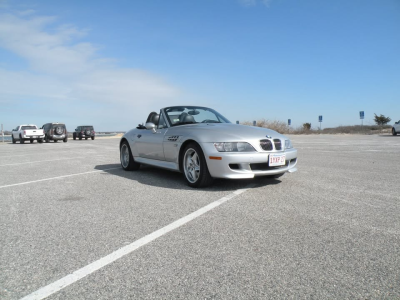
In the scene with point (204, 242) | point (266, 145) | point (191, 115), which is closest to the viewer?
point (204, 242)

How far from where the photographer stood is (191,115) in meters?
6.22

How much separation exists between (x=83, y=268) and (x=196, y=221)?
4.24ft

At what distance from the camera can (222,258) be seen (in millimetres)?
2365

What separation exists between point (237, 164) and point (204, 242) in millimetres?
2086

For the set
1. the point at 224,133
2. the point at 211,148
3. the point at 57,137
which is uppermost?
the point at 57,137

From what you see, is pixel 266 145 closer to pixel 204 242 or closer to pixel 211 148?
pixel 211 148

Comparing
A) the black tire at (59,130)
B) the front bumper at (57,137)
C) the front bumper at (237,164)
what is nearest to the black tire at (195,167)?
the front bumper at (237,164)

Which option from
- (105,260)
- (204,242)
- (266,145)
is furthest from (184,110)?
(105,260)

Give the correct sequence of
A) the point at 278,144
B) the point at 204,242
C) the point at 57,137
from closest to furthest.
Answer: the point at 204,242 → the point at 278,144 → the point at 57,137

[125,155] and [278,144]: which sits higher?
[278,144]

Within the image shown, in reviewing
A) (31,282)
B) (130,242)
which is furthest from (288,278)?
(31,282)

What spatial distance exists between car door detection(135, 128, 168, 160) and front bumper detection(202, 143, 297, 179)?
1.45 m

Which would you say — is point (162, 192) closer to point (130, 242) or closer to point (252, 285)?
point (130, 242)

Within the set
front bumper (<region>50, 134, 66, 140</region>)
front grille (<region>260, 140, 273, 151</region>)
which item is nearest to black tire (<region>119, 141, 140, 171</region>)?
front grille (<region>260, 140, 273, 151</region>)
